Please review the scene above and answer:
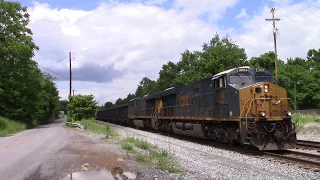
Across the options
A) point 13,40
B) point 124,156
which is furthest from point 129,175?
point 13,40

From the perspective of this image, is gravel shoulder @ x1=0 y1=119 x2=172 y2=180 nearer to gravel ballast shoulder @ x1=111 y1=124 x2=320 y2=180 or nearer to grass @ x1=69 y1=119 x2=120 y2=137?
gravel ballast shoulder @ x1=111 y1=124 x2=320 y2=180

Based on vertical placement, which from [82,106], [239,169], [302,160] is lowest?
[239,169]

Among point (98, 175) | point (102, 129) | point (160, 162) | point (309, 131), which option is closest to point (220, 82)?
point (160, 162)

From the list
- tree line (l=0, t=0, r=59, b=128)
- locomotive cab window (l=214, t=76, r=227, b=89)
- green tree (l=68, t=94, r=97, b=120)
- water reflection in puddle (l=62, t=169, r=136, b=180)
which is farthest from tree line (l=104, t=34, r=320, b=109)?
water reflection in puddle (l=62, t=169, r=136, b=180)

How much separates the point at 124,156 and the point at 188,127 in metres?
8.43

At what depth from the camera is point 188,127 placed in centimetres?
2008

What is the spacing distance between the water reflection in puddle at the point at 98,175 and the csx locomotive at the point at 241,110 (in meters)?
6.65

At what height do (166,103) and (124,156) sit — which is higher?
(166,103)

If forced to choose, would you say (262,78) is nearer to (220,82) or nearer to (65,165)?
(220,82)

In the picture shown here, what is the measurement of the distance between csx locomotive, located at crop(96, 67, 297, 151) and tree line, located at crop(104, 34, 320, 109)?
31257mm

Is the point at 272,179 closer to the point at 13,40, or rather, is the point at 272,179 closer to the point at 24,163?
the point at 24,163

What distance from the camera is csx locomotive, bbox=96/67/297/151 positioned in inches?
533

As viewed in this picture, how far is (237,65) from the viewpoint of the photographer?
52062mm

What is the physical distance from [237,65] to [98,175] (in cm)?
4597
